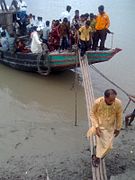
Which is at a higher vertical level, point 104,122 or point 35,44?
point 104,122

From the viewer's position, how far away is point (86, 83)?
9.16 meters

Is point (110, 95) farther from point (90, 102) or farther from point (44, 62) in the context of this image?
point (44, 62)

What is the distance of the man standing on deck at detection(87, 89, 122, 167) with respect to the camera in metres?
5.54

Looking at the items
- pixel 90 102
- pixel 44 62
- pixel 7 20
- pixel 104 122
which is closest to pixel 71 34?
pixel 44 62

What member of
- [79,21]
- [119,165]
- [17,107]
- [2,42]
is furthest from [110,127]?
[2,42]

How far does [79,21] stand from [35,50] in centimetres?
176

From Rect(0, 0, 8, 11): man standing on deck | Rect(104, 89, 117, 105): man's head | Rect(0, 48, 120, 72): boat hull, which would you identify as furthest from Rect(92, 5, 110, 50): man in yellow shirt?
Rect(104, 89, 117, 105): man's head

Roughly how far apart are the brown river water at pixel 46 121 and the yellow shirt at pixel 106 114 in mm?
1244

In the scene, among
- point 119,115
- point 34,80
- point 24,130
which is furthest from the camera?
point 34,80

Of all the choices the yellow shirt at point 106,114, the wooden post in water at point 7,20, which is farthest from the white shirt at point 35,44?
the yellow shirt at point 106,114

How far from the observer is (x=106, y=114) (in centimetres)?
561

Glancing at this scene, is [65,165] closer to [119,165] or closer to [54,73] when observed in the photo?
[119,165]

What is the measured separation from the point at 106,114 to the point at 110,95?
0.44 metres

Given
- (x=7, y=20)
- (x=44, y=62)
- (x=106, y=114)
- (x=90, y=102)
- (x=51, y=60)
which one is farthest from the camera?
(x=7, y=20)
